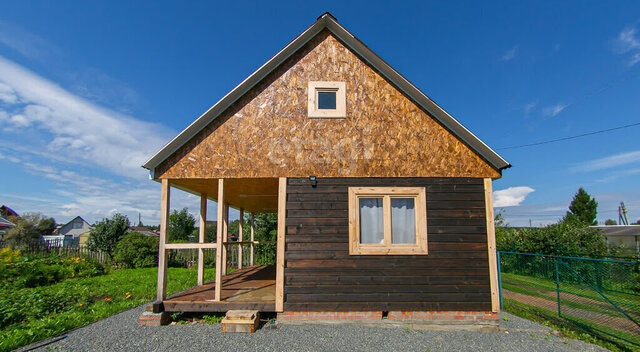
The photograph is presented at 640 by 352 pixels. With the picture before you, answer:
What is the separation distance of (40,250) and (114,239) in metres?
3.22

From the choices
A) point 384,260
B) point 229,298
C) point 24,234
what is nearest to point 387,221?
point 384,260

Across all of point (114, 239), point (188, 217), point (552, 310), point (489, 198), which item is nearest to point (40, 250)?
point (114, 239)

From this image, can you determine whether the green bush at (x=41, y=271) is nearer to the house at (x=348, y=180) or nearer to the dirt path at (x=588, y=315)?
the house at (x=348, y=180)

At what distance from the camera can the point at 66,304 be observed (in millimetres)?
8125

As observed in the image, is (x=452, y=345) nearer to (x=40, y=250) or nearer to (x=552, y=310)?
(x=552, y=310)

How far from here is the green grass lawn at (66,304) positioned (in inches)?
228

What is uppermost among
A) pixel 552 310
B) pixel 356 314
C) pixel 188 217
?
pixel 188 217

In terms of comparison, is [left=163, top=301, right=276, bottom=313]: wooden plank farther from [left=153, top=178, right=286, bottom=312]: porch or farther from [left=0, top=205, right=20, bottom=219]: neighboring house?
[left=0, top=205, right=20, bottom=219]: neighboring house

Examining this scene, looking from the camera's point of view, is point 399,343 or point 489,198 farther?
point 489,198

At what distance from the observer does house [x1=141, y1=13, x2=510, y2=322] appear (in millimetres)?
6539

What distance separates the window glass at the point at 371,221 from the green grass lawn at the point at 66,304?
20.2 ft

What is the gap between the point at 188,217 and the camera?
1161 inches

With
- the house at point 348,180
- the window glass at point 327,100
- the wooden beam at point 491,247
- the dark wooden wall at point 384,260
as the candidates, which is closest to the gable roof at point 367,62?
the house at point 348,180

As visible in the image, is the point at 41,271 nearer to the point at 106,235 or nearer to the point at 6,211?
the point at 106,235
